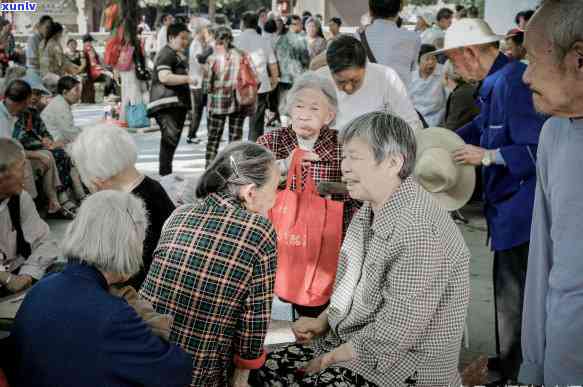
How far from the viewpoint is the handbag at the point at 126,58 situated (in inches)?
398

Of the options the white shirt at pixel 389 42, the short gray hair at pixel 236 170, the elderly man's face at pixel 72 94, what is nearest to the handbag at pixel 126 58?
the elderly man's face at pixel 72 94

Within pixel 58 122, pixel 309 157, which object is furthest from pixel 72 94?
pixel 309 157

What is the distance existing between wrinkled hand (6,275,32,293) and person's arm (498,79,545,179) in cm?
246

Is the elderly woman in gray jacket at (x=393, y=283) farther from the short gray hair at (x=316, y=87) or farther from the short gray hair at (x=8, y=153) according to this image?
the short gray hair at (x=8, y=153)

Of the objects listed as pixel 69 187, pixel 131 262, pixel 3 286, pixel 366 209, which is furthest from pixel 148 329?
pixel 69 187

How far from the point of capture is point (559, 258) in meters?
1.67

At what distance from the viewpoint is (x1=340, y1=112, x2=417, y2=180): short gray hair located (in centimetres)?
239

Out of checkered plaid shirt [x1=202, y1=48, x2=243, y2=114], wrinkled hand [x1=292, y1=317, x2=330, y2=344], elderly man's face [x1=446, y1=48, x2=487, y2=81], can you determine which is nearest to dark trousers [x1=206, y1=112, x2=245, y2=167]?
checkered plaid shirt [x1=202, y1=48, x2=243, y2=114]

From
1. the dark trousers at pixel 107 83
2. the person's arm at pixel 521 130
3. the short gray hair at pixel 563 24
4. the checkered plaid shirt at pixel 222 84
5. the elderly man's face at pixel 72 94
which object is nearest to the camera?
the short gray hair at pixel 563 24

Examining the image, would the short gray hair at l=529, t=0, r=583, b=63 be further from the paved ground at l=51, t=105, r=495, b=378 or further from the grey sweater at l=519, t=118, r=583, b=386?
the paved ground at l=51, t=105, r=495, b=378

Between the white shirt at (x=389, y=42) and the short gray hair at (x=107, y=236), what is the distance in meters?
2.87

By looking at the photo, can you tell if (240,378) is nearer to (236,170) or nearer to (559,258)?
(236,170)

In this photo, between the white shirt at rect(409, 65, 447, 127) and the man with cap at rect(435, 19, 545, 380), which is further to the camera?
the white shirt at rect(409, 65, 447, 127)

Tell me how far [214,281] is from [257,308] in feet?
0.64
